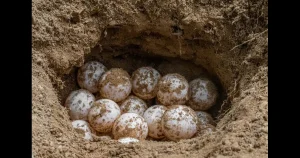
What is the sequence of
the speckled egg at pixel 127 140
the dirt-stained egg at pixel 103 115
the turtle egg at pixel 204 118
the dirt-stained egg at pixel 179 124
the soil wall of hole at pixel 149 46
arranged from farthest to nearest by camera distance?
the turtle egg at pixel 204 118 < the dirt-stained egg at pixel 103 115 < the dirt-stained egg at pixel 179 124 < the speckled egg at pixel 127 140 < the soil wall of hole at pixel 149 46

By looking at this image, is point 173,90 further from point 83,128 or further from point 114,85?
point 83,128

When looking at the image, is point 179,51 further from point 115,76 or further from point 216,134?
point 216,134

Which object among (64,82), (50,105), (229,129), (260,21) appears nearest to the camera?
(229,129)

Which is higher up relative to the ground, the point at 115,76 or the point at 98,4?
the point at 98,4

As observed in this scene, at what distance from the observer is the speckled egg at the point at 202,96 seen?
363 centimetres

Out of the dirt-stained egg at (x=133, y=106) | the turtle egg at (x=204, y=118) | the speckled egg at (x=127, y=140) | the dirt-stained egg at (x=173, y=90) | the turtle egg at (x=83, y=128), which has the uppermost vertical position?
the dirt-stained egg at (x=173, y=90)

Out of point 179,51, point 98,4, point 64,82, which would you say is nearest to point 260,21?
point 179,51

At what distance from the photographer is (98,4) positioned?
3.47 meters

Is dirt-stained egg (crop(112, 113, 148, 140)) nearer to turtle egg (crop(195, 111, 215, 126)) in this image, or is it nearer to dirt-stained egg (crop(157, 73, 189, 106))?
dirt-stained egg (crop(157, 73, 189, 106))

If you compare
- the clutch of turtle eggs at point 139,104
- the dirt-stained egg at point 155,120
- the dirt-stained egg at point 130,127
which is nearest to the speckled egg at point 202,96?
the clutch of turtle eggs at point 139,104

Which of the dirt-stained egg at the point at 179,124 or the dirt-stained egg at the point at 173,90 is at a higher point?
the dirt-stained egg at the point at 173,90

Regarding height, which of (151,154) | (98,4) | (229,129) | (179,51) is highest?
(98,4)

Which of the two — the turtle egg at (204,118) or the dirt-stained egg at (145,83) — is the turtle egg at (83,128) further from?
the turtle egg at (204,118)

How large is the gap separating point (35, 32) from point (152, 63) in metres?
1.11
